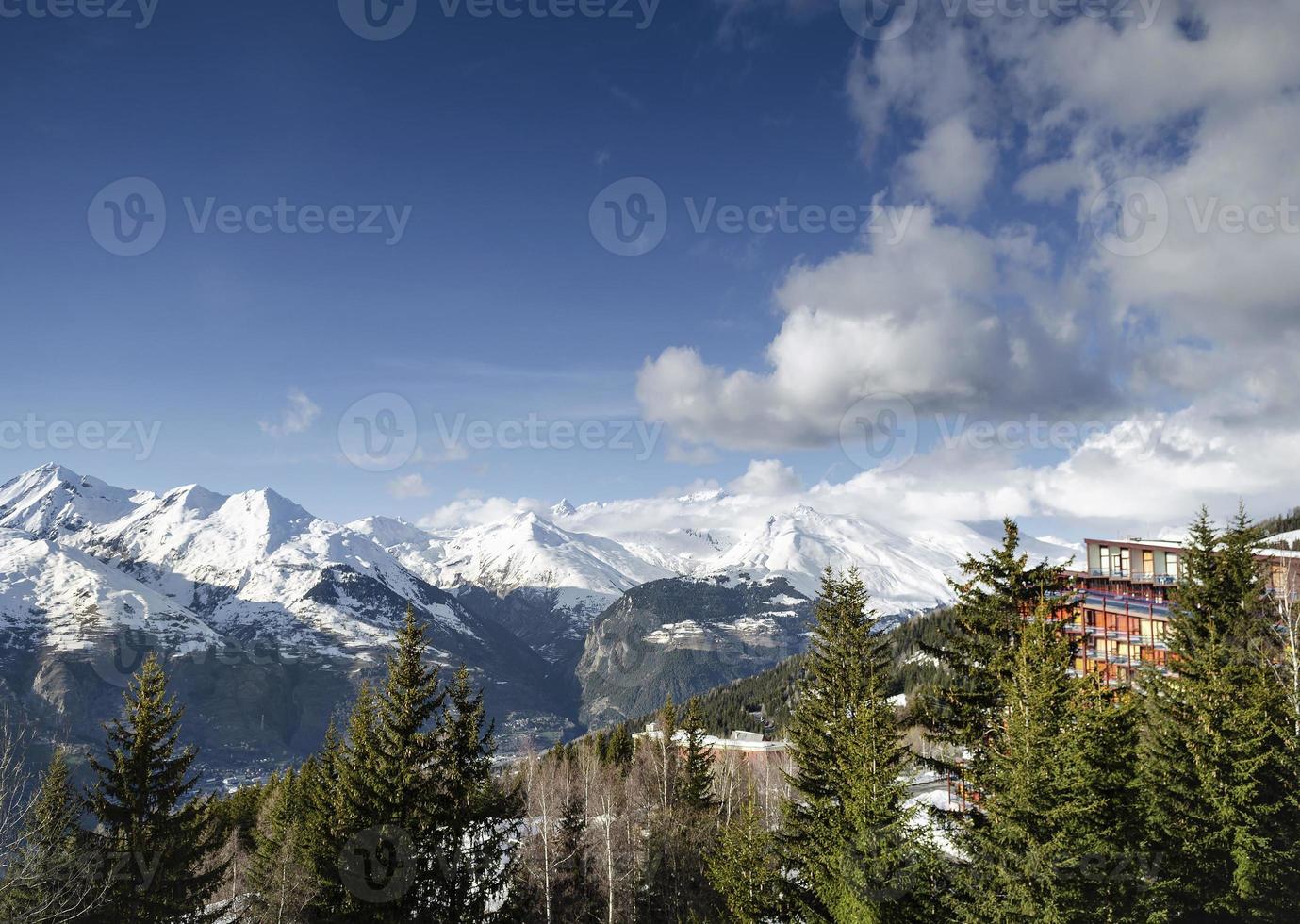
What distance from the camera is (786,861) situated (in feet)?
97.7

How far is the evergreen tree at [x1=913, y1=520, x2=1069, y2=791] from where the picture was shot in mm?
23688

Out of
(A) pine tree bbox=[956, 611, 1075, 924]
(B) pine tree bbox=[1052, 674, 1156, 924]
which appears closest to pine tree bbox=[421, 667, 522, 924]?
(A) pine tree bbox=[956, 611, 1075, 924]

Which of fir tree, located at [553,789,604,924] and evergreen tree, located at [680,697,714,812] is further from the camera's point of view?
evergreen tree, located at [680,697,714,812]

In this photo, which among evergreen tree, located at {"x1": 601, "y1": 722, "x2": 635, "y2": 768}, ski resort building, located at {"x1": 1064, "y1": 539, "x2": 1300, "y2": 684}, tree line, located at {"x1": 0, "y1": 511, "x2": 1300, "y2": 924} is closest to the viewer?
tree line, located at {"x1": 0, "y1": 511, "x2": 1300, "y2": 924}

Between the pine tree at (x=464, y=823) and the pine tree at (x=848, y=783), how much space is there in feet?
38.8

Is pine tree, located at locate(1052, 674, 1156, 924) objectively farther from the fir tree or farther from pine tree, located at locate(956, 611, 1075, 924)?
the fir tree

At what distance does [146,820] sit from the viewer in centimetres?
3006

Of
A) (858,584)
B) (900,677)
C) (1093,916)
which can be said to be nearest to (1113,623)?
(858,584)

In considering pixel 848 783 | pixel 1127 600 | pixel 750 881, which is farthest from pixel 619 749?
pixel 848 783

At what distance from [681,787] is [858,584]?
31.9 meters

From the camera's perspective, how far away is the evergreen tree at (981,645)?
77.7ft

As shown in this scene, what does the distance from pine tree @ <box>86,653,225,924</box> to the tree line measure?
81 millimetres

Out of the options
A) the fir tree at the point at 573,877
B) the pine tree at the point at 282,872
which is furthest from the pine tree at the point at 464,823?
the fir tree at the point at 573,877

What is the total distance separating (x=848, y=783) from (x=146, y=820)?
92.4 feet
